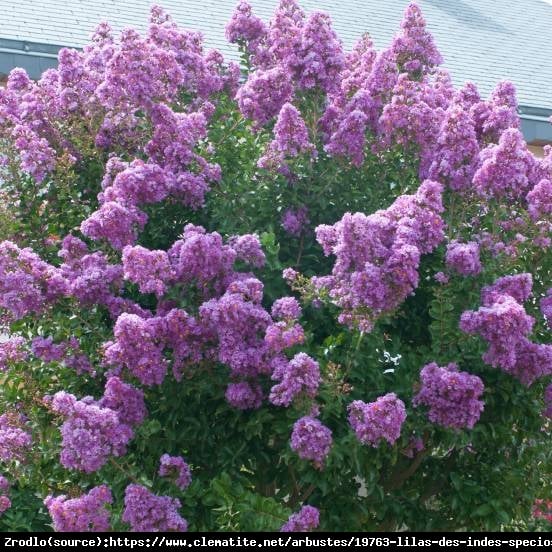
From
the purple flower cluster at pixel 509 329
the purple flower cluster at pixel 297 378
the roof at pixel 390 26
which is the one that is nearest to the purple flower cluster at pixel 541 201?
the purple flower cluster at pixel 509 329

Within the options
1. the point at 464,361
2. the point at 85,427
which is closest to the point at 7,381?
the point at 85,427

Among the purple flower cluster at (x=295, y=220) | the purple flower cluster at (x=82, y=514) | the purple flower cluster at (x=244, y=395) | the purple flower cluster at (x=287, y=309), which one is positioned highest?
the purple flower cluster at (x=295, y=220)

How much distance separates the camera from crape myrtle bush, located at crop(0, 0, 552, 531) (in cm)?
333

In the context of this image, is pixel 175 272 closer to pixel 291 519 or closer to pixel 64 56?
pixel 291 519

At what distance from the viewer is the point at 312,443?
10.5 ft

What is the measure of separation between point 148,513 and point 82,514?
209mm

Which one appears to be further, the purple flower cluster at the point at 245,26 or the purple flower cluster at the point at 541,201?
the purple flower cluster at the point at 245,26

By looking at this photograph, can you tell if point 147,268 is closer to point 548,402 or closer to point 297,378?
point 297,378

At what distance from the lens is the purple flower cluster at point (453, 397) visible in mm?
3340

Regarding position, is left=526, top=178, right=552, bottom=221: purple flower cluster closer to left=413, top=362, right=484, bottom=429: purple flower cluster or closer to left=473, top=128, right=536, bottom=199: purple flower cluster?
left=473, top=128, right=536, bottom=199: purple flower cluster

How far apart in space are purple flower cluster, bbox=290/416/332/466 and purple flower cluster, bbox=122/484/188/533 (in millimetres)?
449

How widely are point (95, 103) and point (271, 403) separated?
1.59m

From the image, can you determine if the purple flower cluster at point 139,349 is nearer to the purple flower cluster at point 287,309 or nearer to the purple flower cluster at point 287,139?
the purple flower cluster at point 287,309

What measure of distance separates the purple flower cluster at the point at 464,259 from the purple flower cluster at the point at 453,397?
15.4 inches
